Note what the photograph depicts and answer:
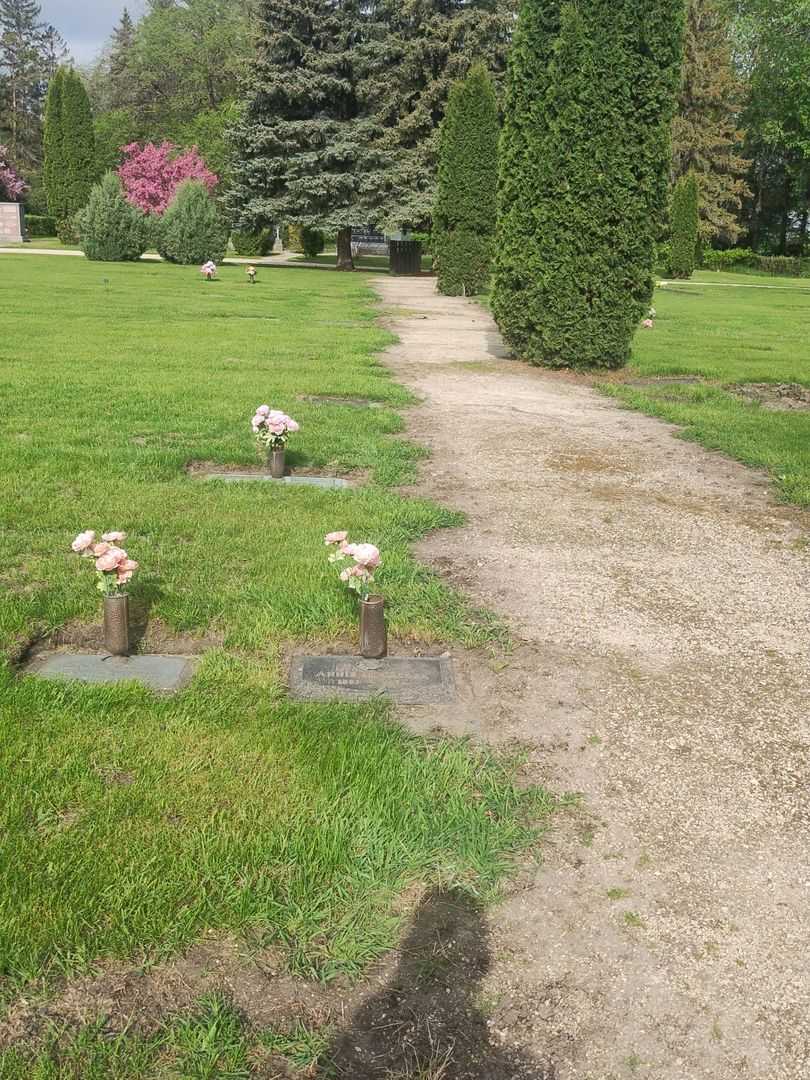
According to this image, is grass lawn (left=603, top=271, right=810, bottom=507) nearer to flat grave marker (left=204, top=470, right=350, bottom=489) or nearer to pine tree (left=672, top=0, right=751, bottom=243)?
flat grave marker (left=204, top=470, right=350, bottom=489)

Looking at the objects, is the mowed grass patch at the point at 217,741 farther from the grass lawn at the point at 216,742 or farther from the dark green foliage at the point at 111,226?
the dark green foliage at the point at 111,226

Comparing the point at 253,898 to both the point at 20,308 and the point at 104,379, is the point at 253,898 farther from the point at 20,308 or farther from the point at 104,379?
the point at 20,308

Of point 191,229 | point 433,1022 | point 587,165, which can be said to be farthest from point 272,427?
point 191,229

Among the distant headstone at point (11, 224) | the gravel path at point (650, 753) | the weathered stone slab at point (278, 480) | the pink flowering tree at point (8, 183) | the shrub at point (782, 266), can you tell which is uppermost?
the pink flowering tree at point (8, 183)

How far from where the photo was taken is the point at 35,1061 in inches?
61.0

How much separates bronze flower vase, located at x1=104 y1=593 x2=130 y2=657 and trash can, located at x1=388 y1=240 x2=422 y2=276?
30.7 meters

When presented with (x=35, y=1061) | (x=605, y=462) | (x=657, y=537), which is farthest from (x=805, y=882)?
(x=605, y=462)

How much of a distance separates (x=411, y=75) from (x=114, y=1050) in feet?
110

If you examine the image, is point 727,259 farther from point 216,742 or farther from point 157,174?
point 216,742

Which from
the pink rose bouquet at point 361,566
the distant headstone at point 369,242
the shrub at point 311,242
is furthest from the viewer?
the distant headstone at point 369,242

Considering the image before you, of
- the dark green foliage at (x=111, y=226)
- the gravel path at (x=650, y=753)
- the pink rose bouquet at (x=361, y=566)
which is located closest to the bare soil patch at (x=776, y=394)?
the gravel path at (x=650, y=753)

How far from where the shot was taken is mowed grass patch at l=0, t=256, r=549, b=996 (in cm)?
191

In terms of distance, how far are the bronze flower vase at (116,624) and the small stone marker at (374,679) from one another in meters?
0.62

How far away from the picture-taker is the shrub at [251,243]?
38.9 m
